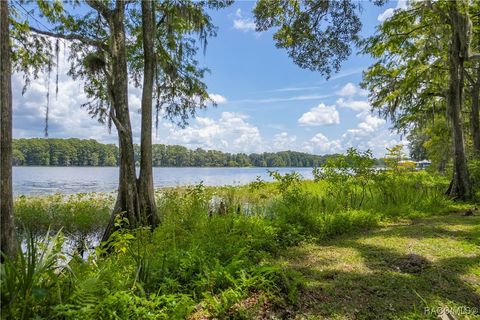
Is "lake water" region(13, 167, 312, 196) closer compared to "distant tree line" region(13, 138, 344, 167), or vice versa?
"lake water" region(13, 167, 312, 196)

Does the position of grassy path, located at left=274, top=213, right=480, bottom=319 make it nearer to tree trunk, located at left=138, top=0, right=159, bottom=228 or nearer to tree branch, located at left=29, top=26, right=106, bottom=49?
tree trunk, located at left=138, top=0, right=159, bottom=228

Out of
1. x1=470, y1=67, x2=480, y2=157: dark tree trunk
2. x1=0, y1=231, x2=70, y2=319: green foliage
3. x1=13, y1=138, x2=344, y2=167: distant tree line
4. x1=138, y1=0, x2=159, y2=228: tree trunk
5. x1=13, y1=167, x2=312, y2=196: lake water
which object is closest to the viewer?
x1=0, y1=231, x2=70, y2=319: green foliage

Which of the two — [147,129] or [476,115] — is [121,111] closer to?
[147,129]

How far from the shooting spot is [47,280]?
2652mm

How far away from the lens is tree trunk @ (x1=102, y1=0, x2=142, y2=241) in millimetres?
7559

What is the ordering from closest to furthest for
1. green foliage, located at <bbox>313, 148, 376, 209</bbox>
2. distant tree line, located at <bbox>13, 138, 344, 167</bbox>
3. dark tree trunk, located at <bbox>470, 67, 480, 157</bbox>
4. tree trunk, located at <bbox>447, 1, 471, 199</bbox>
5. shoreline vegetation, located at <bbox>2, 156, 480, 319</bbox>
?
shoreline vegetation, located at <bbox>2, 156, 480, 319</bbox>, green foliage, located at <bbox>313, 148, 376, 209</bbox>, tree trunk, located at <bbox>447, 1, 471, 199</bbox>, dark tree trunk, located at <bbox>470, 67, 480, 157</bbox>, distant tree line, located at <bbox>13, 138, 344, 167</bbox>

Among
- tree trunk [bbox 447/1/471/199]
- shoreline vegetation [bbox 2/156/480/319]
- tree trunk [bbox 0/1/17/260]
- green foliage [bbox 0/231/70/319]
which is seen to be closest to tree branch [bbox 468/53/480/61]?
tree trunk [bbox 447/1/471/199]

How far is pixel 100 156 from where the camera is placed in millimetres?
60344

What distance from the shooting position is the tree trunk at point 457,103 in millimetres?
10164

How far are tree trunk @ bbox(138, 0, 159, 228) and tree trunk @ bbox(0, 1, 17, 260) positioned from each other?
176 inches

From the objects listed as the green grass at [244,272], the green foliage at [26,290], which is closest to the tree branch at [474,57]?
the green grass at [244,272]

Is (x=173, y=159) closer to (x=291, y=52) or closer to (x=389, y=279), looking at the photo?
(x=291, y=52)

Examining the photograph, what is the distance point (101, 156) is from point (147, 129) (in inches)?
2259

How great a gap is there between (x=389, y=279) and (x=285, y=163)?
208 ft
